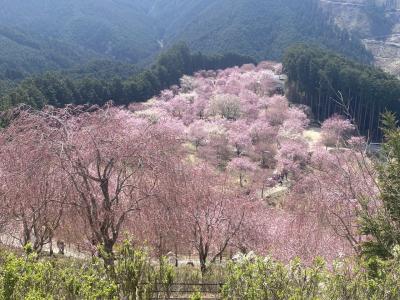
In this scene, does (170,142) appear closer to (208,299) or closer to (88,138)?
(88,138)

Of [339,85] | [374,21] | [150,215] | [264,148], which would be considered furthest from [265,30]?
[150,215]

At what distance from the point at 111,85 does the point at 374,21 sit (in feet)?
351

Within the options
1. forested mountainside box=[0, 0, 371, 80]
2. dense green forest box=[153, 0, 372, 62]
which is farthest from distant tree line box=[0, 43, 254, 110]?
dense green forest box=[153, 0, 372, 62]

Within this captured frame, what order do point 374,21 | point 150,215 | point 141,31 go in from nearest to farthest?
point 150,215 < point 374,21 < point 141,31

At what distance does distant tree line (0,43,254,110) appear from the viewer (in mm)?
46219

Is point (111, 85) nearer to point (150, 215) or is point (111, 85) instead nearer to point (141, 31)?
point (150, 215)

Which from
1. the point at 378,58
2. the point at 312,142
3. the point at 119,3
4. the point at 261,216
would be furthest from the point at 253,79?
the point at 119,3

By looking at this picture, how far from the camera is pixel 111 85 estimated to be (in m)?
57.7

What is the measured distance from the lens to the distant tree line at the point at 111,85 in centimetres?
4622

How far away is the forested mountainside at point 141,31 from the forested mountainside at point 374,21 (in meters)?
6.57

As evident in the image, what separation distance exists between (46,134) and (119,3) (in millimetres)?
196362

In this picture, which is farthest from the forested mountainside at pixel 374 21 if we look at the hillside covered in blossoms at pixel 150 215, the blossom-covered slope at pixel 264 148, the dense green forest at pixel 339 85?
the hillside covered in blossoms at pixel 150 215

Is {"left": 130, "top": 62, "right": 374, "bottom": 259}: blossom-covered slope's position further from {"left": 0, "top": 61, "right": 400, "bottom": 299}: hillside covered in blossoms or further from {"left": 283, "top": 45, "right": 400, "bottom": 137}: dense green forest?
{"left": 283, "top": 45, "right": 400, "bottom": 137}: dense green forest

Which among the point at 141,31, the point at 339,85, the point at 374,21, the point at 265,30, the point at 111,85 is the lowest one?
the point at 141,31
